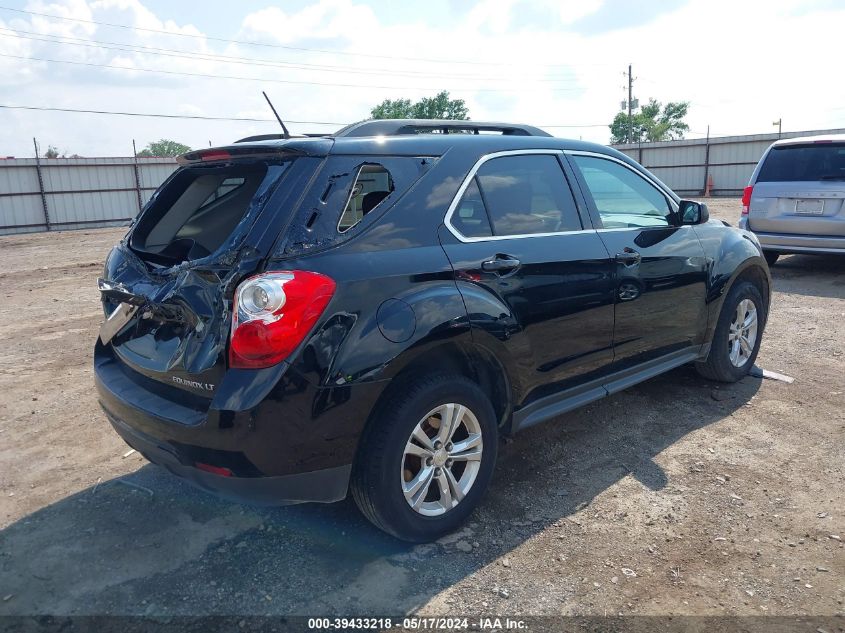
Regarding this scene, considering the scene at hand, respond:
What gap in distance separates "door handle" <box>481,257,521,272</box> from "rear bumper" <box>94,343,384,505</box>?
2.60 ft

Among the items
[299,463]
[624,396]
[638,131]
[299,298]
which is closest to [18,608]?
[299,463]

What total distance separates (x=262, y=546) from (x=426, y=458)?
85 centimetres

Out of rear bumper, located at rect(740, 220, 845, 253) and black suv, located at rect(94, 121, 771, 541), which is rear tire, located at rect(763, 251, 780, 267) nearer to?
rear bumper, located at rect(740, 220, 845, 253)

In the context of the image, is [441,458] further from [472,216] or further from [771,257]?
[771,257]

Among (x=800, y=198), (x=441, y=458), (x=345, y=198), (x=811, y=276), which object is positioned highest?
(x=345, y=198)

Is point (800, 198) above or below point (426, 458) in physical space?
above

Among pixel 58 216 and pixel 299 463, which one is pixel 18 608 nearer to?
pixel 299 463

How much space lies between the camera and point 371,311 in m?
2.56

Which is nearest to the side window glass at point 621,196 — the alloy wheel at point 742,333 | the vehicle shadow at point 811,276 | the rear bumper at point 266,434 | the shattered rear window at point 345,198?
the alloy wheel at point 742,333

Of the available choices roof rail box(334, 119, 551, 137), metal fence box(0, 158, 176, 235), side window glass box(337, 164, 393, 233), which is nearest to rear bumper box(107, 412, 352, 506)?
side window glass box(337, 164, 393, 233)

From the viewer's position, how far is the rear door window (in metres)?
8.18

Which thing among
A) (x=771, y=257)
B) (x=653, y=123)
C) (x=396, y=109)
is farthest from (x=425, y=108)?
(x=771, y=257)

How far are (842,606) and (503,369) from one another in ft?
5.24

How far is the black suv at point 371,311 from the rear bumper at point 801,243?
221 inches
